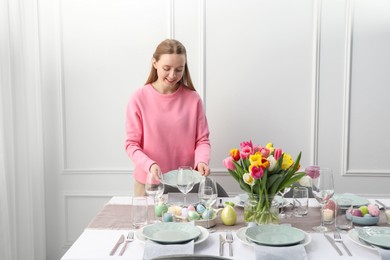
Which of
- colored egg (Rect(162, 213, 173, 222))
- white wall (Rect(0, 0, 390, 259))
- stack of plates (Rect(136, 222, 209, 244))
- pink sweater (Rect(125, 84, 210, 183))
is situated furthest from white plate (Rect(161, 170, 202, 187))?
white wall (Rect(0, 0, 390, 259))

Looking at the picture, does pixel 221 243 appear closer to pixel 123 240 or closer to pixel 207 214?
pixel 207 214

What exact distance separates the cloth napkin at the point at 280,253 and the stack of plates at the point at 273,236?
0.08ft

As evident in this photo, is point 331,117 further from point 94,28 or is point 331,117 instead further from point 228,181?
point 94,28

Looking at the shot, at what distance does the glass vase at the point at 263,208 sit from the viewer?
169 centimetres

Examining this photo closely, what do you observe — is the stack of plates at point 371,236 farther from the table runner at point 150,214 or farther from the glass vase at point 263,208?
the glass vase at point 263,208

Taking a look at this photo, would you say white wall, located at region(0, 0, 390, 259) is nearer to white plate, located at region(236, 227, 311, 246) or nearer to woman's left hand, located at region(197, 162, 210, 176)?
woman's left hand, located at region(197, 162, 210, 176)

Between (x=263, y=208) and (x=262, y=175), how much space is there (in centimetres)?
16

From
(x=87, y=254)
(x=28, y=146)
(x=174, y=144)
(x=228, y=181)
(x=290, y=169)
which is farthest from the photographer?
(x=228, y=181)

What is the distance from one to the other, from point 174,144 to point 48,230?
1305 millimetres

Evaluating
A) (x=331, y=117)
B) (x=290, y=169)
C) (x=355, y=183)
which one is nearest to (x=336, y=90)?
(x=331, y=117)

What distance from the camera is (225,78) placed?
298 centimetres

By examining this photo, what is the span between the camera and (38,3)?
3.00 meters

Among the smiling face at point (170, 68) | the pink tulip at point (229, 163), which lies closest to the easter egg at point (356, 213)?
the pink tulip at point (229, 163)

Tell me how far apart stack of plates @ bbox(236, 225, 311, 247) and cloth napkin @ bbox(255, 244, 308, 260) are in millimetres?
23
